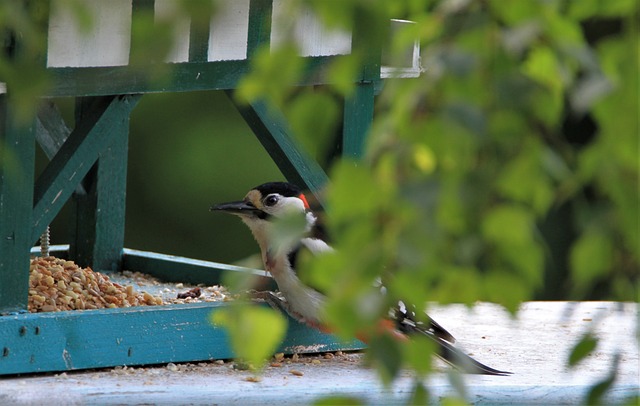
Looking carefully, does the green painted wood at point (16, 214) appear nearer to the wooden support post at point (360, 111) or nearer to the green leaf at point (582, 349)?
the wooden support post at point (360, 111)

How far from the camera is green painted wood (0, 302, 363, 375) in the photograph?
103 inches

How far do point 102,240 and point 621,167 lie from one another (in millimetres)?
2961

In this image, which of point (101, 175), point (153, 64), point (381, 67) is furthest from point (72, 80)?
point (153, 64)

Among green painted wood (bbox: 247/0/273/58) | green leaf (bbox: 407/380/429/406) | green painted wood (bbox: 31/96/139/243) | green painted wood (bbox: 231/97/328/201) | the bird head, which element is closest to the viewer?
green leaf (bbox: 407/380/429/406)

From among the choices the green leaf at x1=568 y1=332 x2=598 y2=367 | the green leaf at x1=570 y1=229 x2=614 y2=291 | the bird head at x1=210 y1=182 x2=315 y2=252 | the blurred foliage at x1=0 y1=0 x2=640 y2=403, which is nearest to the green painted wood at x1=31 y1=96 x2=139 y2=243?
the bird head at x1=210 y1=182 x2=315 y2=252

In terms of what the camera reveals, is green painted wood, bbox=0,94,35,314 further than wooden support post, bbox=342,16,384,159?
No

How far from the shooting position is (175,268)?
12.6 ft

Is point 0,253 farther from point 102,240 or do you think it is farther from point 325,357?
point 102,240

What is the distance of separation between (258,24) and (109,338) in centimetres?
80

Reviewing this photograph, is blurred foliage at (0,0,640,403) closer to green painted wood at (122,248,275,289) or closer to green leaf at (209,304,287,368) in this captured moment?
green leaf at (209,304,287,368)

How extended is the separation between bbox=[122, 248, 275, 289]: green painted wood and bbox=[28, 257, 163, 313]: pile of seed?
0.47 m

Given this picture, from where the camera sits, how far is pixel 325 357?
3.13m

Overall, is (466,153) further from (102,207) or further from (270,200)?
→ (102,207)

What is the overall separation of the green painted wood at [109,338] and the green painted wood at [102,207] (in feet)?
3.37
